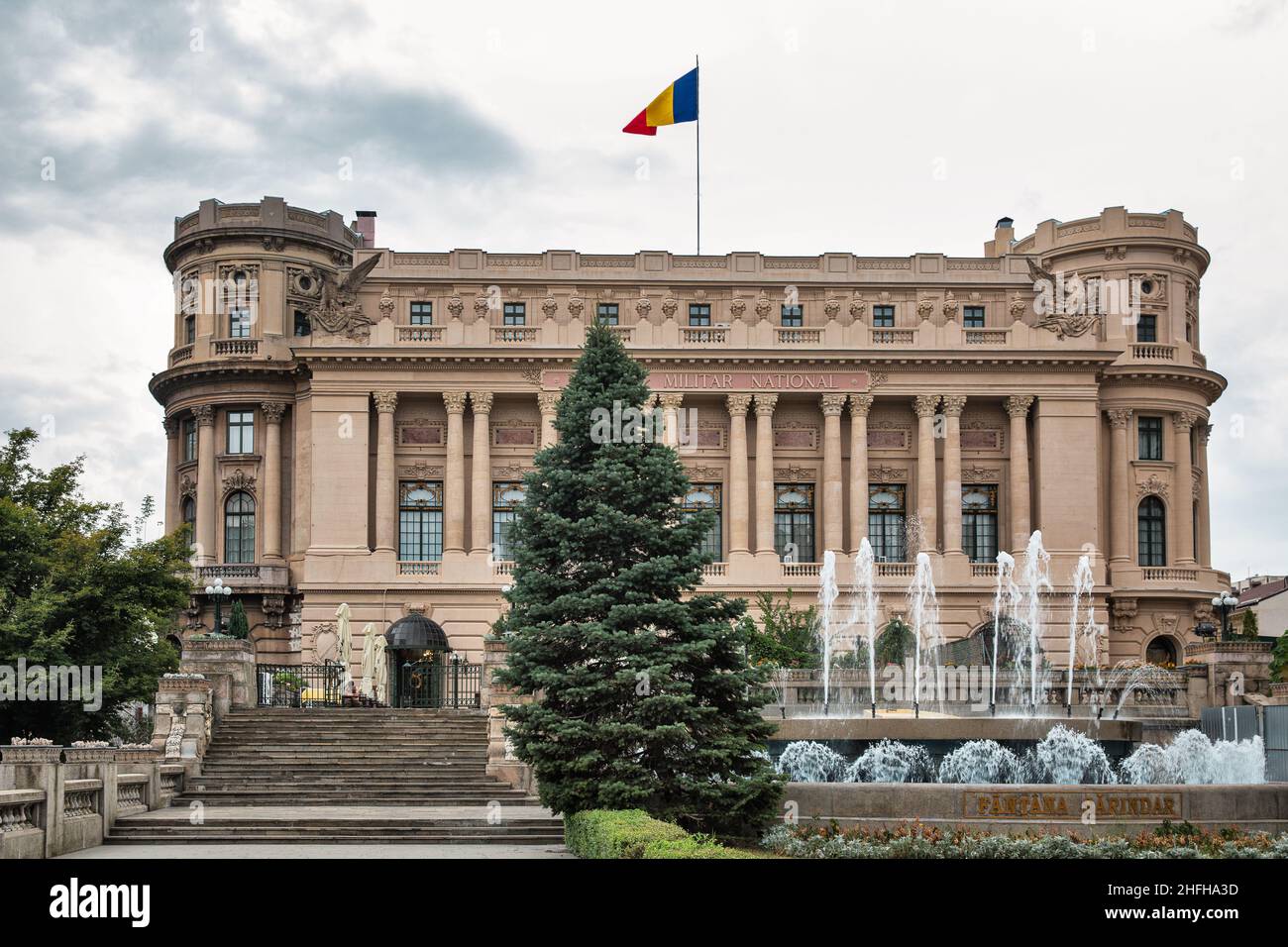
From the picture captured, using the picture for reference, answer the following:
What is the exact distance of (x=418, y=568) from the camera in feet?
201

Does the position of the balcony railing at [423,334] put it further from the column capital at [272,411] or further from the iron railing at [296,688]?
the iron railing at [296,688]

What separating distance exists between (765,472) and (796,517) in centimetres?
264

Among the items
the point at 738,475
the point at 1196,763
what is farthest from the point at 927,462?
the point at 1196,763

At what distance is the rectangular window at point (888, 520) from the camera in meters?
63.2

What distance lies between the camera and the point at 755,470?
63.0 meters

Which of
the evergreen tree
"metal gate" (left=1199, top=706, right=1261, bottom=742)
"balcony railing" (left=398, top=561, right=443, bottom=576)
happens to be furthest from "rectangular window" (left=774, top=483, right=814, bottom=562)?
the evergreen tree

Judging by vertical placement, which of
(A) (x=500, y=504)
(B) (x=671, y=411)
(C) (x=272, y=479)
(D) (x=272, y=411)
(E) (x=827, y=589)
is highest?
(D) (x=272, y=411)

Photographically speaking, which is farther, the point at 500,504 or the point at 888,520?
the point at 888,520

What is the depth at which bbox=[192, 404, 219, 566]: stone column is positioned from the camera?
65375 mm

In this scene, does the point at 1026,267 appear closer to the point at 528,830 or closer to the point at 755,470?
the point at 755,470

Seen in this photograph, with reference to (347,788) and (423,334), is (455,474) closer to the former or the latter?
(423,334)

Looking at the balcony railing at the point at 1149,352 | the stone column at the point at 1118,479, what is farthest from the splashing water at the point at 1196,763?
the balcony railing at the point at 1149,352
